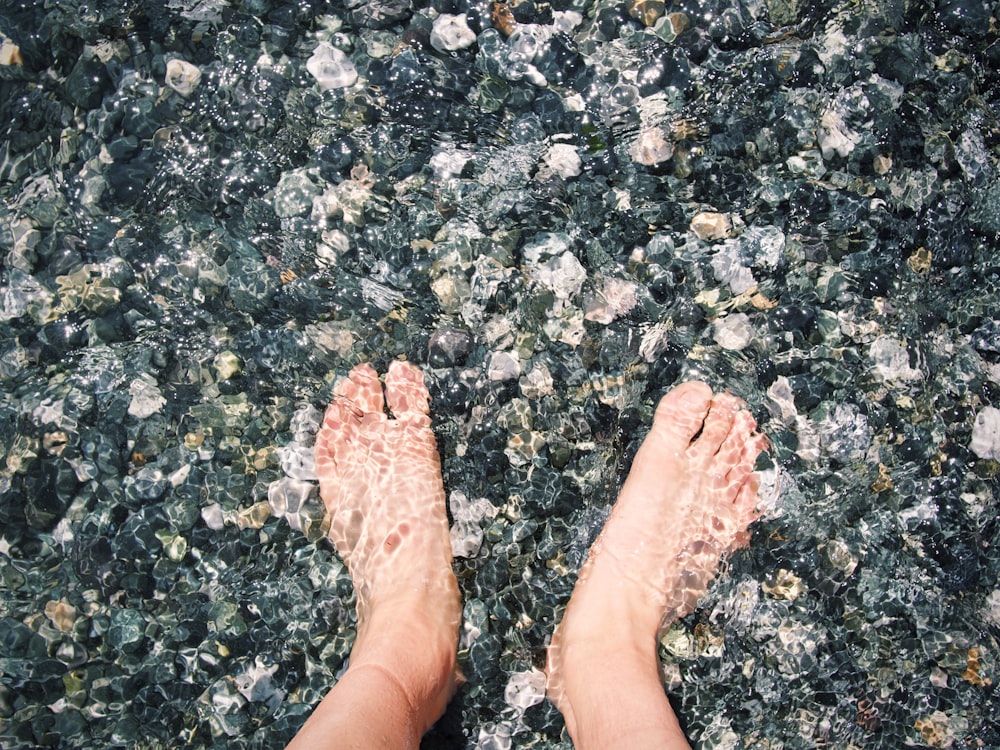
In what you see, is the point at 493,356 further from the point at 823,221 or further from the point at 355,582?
the point at 823,221

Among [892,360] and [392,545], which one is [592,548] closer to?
[392,545]

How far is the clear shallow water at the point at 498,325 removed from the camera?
2041 millimetres

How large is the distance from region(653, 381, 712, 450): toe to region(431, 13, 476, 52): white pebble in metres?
1.39

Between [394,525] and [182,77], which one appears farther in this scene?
[182,77]

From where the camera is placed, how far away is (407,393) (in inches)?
91.2

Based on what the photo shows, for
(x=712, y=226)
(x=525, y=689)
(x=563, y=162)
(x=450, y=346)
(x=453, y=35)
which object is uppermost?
(x=453, y=35)

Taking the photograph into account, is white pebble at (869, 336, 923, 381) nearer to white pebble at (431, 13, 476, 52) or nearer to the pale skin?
the pale skin

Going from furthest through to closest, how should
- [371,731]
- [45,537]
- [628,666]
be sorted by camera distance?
[45,537], [628,666], [371,731]

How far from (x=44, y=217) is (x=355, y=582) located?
1613 mm

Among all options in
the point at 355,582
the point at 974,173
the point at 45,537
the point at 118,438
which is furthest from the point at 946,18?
the point at 45,537

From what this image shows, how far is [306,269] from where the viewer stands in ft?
7.50

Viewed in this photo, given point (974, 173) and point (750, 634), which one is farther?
point (974, 173)

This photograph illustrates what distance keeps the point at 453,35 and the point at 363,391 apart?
1.26 m

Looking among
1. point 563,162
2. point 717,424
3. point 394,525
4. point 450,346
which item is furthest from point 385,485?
Answer: point 563,162
